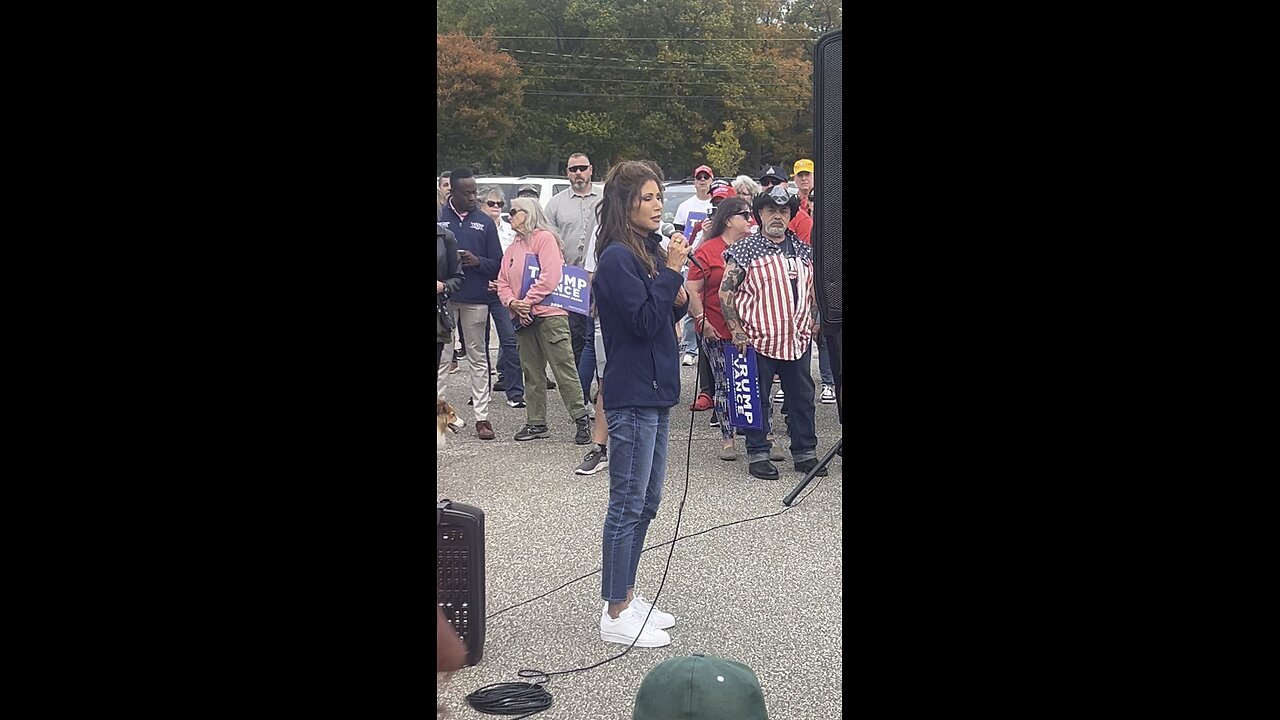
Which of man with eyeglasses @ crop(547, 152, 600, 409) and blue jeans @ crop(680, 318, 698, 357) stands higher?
man with eyeglasses @ crop(547, 152, 600, 409)

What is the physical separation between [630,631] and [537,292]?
3218 millimetres

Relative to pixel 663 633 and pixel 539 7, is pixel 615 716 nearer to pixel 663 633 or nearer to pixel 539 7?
pixel 663 633

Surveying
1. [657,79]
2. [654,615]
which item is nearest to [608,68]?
[657,79]

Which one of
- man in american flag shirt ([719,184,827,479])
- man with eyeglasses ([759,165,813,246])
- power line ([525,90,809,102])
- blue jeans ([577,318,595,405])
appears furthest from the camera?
power line ([525,90,809,102])

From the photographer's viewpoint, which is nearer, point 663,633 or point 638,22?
point 663,633

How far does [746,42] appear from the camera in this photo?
93.2 ft

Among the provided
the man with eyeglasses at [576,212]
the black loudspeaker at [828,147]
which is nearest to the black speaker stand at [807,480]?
the man with eyeglasses at [576,212]

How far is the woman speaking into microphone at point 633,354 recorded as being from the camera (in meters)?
3.73

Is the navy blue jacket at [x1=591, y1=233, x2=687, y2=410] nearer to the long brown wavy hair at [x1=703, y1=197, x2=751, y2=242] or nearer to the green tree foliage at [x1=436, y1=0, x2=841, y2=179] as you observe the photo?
the long brown wavy hair at [x1=703, y1=197, x2=751, y2=242]

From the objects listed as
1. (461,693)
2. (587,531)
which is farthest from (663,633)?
(587,531)

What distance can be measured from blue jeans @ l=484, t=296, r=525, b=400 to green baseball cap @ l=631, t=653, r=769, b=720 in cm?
536

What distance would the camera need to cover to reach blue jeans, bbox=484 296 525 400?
25.8 feet

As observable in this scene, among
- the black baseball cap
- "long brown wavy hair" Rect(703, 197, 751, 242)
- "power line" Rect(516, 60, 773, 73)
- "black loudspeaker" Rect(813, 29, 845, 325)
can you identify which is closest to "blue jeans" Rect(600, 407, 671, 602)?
"black loudspeaker" Rect(813, 29, 845, 325)
